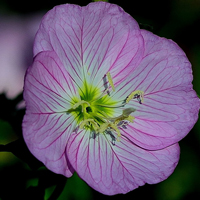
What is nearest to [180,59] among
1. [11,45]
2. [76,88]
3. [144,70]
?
[144,70]

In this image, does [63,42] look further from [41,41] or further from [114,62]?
[114,62]

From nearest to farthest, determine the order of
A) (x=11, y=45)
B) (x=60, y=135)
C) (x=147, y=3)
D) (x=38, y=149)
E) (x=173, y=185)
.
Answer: (x=38, y=149), (x=60, y=135), (x=11, y=45), (x=173, y=185), (x=147, y=3)

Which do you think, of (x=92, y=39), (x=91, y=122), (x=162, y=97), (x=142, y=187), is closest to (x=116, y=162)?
(x=91, y=122)

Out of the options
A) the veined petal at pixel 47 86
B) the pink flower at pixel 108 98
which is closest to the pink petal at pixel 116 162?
the pink flower at pixel 108 98

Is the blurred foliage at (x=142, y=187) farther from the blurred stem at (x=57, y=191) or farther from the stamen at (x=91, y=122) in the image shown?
the stamen at (x=91, y=122)

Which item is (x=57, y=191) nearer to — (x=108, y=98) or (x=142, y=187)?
(x=108, y=98)

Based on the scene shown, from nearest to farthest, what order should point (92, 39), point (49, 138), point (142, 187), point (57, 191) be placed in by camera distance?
point (49, 138)
point (92, 39)
point (57, 191)
point (142, 187)
